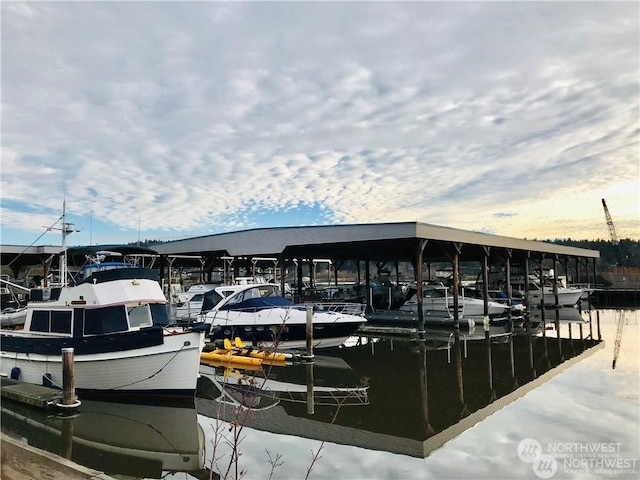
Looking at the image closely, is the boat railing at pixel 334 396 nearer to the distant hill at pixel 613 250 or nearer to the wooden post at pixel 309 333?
the wooden post at pixel 309 333

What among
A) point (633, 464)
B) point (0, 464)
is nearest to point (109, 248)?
point (0, 464)

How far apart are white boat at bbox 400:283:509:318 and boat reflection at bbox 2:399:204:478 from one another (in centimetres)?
1957

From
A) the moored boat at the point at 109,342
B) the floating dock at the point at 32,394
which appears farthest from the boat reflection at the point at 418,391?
the floating dock at the point at 32,394

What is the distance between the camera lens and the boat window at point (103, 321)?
40.9ft

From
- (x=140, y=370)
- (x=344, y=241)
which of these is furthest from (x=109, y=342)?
(x=344, y=241)

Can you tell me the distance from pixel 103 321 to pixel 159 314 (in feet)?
5.96

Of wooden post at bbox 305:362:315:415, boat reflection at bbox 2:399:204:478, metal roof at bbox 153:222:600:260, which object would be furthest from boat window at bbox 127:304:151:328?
metal roof at bbox 153:222:600:260

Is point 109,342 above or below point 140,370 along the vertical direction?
above

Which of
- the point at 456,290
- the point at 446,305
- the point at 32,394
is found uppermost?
the point at 456,290

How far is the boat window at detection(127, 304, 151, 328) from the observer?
43.9 ft

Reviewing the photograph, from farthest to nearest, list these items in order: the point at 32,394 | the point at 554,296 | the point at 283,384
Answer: the point at 554,296, the point at 283,384, the point at 32,394

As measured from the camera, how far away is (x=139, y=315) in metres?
13.6

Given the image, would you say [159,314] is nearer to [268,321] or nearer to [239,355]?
[239,355]

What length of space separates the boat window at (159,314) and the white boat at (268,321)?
4578 mm
